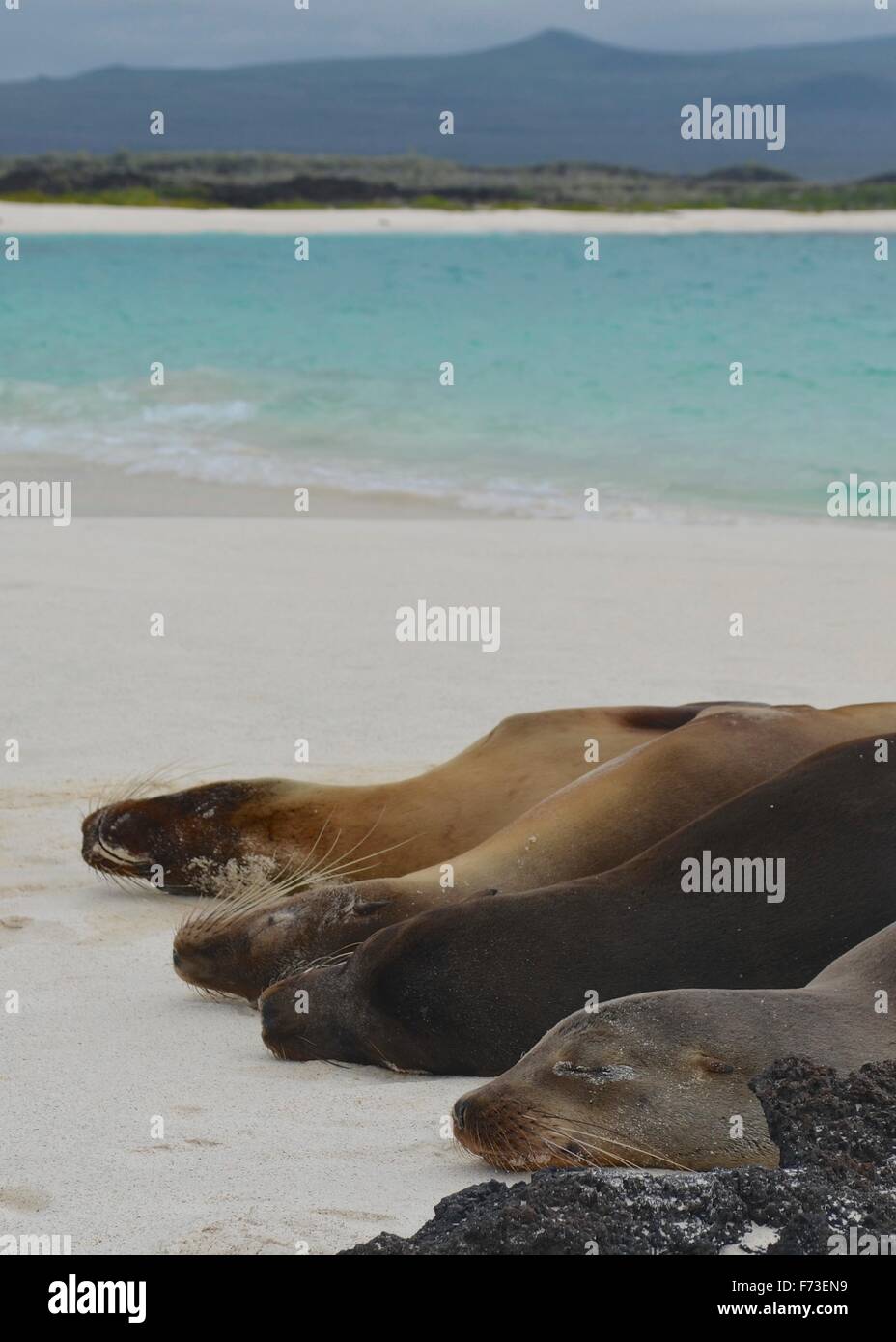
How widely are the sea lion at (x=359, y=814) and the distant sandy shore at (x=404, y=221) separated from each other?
59.4 meters

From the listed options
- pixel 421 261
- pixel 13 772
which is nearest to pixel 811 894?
pixel 13 772

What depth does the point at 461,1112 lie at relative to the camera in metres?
3.55

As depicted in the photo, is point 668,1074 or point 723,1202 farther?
point 668,1074

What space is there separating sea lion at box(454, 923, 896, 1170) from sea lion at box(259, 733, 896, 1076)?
34cm

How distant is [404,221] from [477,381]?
1887 inches

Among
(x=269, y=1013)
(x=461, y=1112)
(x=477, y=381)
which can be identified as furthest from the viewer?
(x=477, y=381)

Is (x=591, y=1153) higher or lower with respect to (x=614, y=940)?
lower

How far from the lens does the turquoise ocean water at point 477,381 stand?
1603cm

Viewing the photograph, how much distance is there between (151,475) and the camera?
1584 cm
